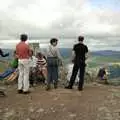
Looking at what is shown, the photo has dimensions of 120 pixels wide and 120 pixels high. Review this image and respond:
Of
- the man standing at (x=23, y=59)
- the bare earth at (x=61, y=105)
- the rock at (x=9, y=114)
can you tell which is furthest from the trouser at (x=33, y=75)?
the rock at (x=9, y=114)

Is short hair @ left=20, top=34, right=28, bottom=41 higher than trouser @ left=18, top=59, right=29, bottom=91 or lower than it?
higher

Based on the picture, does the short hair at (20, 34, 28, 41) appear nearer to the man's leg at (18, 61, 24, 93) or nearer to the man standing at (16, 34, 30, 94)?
the man standing at (16, 34, 30, 94)

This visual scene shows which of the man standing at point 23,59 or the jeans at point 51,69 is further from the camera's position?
the jeans at point 51,69

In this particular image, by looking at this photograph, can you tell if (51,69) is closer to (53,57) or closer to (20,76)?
(53,57)

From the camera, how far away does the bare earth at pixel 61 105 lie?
12289mm

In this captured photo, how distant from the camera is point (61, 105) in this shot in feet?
43.6

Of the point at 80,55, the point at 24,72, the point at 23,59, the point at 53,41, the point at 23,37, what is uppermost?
the point at 23,37

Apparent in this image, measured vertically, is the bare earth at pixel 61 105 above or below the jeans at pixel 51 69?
below

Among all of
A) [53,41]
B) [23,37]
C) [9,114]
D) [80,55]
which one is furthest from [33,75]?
[9,114]

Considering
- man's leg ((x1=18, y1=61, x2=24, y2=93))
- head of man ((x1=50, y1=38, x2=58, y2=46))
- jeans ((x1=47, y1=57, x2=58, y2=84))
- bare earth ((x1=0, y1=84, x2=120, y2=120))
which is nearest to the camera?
bare earth ((x1=0, y1=84, x2=120, y2=120))

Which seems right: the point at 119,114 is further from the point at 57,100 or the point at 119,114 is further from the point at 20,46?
the point at 20,46

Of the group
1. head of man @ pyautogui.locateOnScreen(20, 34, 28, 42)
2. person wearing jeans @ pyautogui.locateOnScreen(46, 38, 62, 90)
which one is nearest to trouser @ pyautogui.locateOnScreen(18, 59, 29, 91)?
head of man @ pyautogui.locateOnScreen(20, 34, 28, 42)

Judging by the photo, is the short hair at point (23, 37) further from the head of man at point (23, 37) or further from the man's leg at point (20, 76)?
the man's leg at point (20, 76)

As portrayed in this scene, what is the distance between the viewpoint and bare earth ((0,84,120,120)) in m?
12.3
